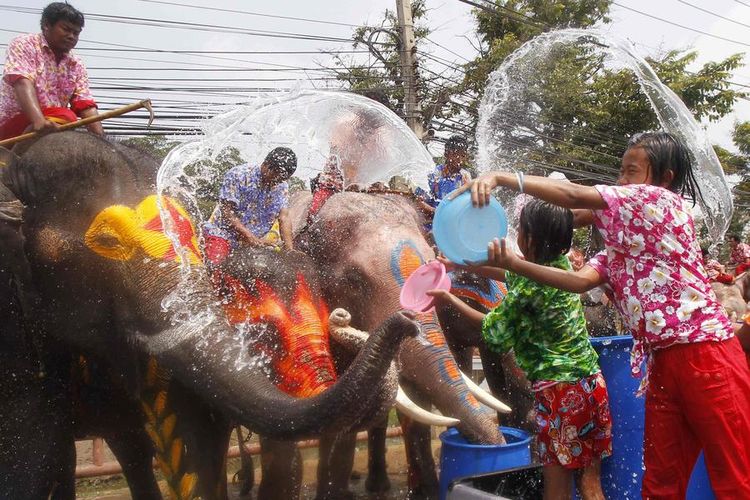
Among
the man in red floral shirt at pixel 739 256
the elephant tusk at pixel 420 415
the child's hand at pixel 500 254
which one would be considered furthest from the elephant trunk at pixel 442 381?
the man in red floral shirt at pixel 739 256

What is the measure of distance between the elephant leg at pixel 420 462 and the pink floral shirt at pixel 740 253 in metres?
7.24

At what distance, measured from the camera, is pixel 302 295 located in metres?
4.23

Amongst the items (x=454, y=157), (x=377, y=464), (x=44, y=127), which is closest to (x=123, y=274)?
(x=44, y=127)

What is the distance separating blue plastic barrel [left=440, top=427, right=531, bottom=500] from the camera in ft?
13.5

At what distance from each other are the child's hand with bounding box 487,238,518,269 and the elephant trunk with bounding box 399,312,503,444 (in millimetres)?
1842

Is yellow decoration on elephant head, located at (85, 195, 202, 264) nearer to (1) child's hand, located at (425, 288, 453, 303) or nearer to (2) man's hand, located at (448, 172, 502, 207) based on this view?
(1) child's hand, located at (425, 288, 453, 303)

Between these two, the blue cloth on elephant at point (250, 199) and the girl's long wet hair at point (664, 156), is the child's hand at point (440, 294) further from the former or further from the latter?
the blue cloth on elephant at point (250, 199)

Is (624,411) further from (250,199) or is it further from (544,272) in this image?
(250,199)

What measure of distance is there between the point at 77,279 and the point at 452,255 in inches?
79.2

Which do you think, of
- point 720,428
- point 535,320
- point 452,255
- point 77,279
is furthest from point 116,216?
point 720,428

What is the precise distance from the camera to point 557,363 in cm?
330

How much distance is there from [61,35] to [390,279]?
254 cm

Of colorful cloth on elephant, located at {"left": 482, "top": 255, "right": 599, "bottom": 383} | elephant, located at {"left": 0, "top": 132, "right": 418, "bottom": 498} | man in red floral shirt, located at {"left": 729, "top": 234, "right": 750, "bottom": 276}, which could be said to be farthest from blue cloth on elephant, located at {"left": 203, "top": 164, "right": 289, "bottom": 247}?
man in red floral shirt, located at {"left": 729, "top": 234, "right": 750, "bottom": 276}

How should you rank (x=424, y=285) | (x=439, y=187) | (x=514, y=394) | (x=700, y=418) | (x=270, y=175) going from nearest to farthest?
(x=700, y=418) < (x=424, y=285) < (x=270, y=175) < (x=514, y=394) < (x=439, y=187)
